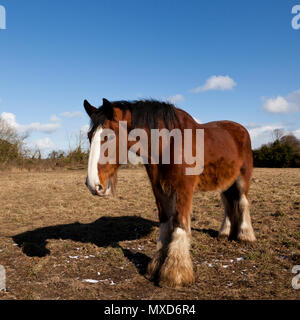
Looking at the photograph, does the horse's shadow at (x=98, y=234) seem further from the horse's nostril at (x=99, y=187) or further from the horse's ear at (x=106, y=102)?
the horse's ear at (x=106, y=102)

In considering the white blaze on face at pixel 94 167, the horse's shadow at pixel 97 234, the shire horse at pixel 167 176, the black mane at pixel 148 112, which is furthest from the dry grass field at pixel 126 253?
the black mane at pixel 148 112

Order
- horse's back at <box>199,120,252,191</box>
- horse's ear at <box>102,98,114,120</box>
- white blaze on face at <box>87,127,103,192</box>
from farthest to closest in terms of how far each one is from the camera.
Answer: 1. horse's back at <box>199,120,252,191</box>
2. horse's ear at <box>102,98,114,120</box>
3. white blaze on face at <box>87,127,103,192</box>

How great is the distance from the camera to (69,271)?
4.16m

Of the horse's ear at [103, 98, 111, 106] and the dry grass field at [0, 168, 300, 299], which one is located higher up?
the horse's ear at [103, 98, 111, 106]

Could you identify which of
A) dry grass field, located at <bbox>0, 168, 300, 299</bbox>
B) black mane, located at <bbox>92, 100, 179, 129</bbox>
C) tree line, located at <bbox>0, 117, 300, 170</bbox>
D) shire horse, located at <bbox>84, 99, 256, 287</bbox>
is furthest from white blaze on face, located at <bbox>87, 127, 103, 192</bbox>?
tree line, located at <bbox>0, 117, 300, 170</bbox>

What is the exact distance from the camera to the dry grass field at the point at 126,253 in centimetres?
348

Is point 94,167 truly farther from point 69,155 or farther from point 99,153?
point 69,155

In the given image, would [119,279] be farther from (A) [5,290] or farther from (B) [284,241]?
(B) [284,241]

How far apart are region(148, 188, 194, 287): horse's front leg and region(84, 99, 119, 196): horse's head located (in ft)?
3.02

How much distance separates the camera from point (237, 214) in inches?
210

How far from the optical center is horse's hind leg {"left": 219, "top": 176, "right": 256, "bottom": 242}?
521 cm

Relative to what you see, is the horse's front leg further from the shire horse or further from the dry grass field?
the dry grass field

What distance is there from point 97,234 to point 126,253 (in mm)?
1480
